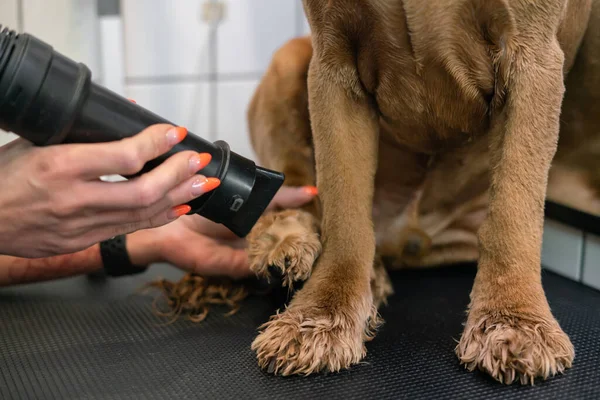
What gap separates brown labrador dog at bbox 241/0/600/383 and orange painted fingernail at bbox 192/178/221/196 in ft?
0.64

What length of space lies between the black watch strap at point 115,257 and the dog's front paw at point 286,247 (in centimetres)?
28

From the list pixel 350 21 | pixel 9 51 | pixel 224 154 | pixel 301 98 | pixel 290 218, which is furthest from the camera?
pixel 301 98

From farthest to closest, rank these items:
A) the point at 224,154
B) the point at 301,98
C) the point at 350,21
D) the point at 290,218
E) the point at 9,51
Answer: the point at 301,98, the point at 290,218, the point at 350,21, the point at 224,154, the point at 9,51

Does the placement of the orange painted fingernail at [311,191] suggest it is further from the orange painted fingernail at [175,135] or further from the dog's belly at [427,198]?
the orange painted fingernail at [175,135]

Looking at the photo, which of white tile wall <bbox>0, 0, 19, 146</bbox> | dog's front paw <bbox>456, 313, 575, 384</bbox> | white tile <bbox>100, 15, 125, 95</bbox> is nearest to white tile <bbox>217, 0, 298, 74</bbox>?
white tile <bbox>100, 15, 125, 95</bbox>

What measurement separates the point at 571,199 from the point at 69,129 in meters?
0.93

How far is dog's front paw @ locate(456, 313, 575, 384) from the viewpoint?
732 millimetres

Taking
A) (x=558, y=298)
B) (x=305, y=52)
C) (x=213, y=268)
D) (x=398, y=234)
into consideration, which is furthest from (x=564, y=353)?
(x=305, y=52)

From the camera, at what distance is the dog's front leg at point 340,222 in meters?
0.82

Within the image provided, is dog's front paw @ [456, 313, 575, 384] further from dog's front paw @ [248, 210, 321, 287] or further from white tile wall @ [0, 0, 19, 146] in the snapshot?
white tile wall @ [0, 0, 19, 146]

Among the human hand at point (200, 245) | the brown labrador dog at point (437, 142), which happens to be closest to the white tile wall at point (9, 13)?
the human hand at point (200, 245)

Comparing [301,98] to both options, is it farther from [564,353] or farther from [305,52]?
[564,353]

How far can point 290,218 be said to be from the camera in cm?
99

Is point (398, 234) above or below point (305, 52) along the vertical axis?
below
